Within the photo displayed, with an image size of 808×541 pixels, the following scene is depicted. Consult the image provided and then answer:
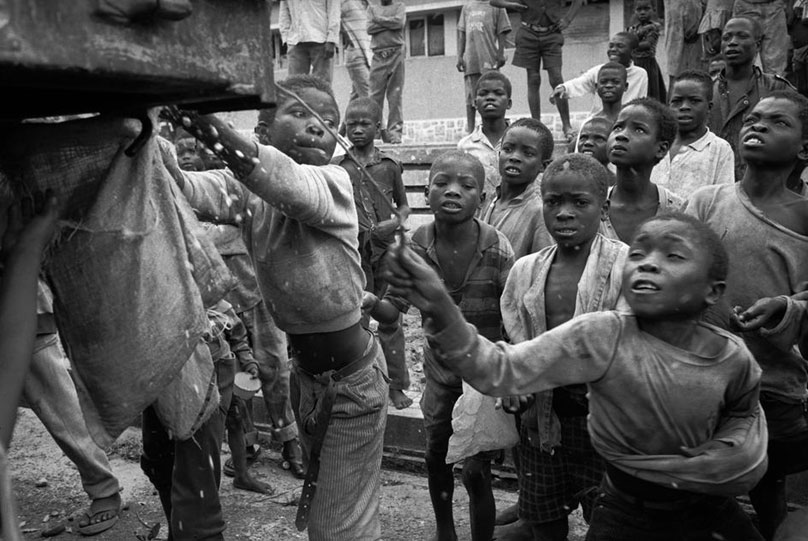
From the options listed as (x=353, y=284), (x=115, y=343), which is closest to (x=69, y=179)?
(x=115, y=343)

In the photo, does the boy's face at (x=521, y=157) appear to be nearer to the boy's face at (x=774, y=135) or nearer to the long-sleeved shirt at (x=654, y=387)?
the boy's face at (x=774, y=135)

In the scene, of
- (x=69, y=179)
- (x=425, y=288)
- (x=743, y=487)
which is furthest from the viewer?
(x=743, y=487)

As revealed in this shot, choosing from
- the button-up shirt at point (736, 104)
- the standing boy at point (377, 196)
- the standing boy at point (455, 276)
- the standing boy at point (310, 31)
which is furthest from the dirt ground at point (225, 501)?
the standing boy at point (310, 31)

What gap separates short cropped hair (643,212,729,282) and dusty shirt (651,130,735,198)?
8.27 feet

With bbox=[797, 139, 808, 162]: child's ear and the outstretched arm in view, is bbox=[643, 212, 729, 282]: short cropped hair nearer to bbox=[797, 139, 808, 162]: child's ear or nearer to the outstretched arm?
bbox=[797, 139, 808, 162]: child's ear

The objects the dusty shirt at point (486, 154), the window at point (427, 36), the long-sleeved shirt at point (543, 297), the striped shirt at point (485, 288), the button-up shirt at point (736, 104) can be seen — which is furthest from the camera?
the window at point (427, 36)

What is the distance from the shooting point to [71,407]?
4.91 metres

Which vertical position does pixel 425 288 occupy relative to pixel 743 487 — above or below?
above

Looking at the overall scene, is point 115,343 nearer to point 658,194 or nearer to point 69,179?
point 69,179

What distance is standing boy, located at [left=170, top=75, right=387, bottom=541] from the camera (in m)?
3.33

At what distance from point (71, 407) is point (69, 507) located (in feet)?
2.78

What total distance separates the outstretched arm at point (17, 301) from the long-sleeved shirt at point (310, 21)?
26.9 ft

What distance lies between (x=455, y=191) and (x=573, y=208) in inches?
32.4

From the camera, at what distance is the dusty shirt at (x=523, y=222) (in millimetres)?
4554
